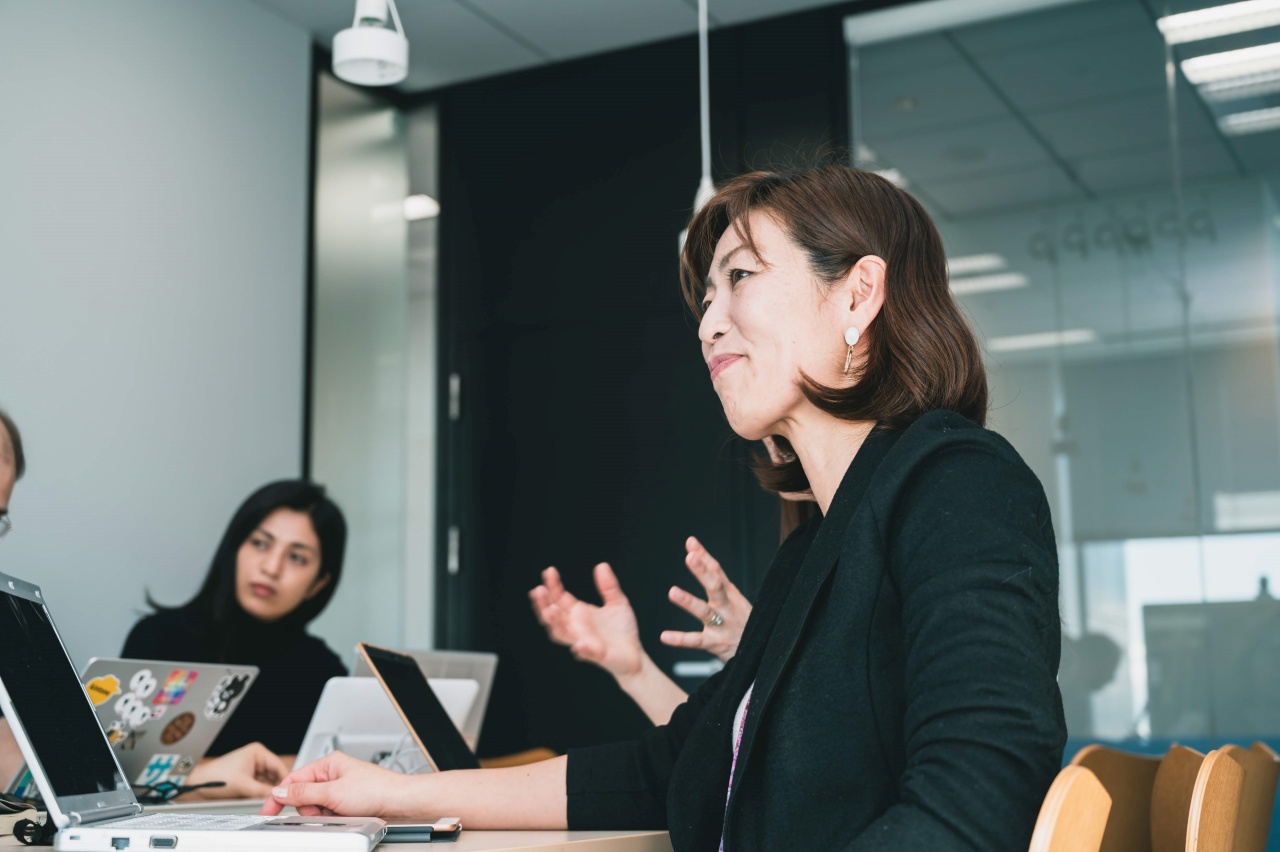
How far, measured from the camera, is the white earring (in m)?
1.45

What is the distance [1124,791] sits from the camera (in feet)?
4.61

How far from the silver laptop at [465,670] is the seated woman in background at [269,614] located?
54 cm

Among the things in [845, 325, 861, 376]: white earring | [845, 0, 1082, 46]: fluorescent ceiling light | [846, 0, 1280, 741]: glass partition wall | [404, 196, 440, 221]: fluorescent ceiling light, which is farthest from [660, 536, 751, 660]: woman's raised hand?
[404, 196, 440, 221]: fluorescent ceiling light

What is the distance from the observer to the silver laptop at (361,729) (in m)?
2.12

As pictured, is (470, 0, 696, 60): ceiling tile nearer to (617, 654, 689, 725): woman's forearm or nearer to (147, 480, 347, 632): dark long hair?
(147, 480, 347, 632): dark long hair

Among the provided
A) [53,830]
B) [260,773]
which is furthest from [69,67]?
[53,830]

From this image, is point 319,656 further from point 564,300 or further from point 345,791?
point 345,791

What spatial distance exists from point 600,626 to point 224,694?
735 mm

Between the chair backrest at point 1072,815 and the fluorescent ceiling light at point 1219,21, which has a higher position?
the fluorescent ceiling light at point 1219,21

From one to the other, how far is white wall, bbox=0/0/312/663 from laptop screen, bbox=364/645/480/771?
68.1 inches

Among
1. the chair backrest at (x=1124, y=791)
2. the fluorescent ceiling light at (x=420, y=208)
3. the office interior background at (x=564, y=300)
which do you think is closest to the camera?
the chair backrest at (x=1124, y=791)

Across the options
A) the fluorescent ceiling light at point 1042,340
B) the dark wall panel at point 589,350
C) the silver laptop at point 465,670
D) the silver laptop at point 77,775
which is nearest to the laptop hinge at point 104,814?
the silver laptop at point 77,775

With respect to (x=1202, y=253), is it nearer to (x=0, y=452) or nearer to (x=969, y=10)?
(x=969, y=10)

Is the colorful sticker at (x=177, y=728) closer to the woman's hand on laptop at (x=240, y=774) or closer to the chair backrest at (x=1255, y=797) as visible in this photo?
the woman's hand on laptop at (x=240, y=774)
